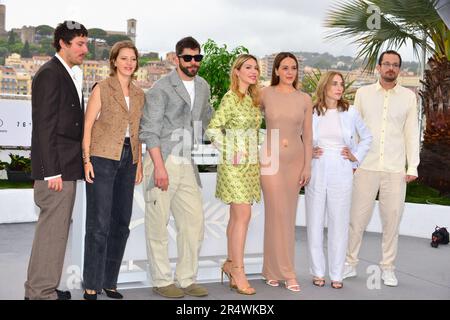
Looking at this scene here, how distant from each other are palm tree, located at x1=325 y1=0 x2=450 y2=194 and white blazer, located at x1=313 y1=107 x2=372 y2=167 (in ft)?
12.4

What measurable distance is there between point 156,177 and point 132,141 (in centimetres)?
26

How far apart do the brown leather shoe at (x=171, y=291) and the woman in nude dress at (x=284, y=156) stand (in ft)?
2.46

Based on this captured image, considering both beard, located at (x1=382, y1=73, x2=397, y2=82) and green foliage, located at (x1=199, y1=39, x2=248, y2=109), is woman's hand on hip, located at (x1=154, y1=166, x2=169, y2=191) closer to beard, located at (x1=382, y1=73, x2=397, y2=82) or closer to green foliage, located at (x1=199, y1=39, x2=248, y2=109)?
beard, located at (x1=382, y1=73, x2=397, y2=82)

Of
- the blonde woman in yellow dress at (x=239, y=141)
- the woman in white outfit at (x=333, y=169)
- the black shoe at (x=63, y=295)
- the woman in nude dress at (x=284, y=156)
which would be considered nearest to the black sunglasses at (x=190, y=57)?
the blonde woman in yellow dress at (x=239, y=141)

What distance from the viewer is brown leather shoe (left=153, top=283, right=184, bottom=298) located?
4.48 metres

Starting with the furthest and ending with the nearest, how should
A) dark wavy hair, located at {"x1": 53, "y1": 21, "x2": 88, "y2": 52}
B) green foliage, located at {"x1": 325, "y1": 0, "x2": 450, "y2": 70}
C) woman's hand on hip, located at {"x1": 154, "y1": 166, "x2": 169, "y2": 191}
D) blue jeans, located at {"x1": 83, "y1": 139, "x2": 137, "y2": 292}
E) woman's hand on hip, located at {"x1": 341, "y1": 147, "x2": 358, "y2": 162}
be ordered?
green foliage, located at {"x1": 325, "y1": 0, "x2": 450, "y2": 70} < woman's hand on hip, located at {"x1": 341, "y1": 147, "x2": 358, "y2": 162} < woman's hand on hip, located at {"x1": 154, "y1": 166, "x2": 169, "y2": 191} < blue jeans, located at {"x1": 83, "y1": 139, "x2": 137, "y2": 292} < dark wavy hair, located at {"x1": 53, "y1": 21, "x2": 88, "y2": 52}

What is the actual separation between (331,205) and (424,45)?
4822 mm

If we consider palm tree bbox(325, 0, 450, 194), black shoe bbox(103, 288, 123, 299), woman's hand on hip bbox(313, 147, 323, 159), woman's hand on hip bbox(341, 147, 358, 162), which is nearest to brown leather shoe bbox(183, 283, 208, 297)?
black shoe bbox(103, 288, 123, 299)

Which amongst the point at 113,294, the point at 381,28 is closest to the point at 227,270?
the point at 113,294

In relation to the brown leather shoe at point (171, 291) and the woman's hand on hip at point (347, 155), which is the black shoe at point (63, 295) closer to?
the brown leather shoe at point (171, 291)
